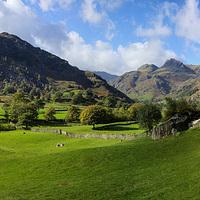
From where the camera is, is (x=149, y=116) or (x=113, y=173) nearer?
(x=113, y=173)

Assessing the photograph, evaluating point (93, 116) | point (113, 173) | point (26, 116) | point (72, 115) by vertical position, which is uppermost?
point (26, 116)

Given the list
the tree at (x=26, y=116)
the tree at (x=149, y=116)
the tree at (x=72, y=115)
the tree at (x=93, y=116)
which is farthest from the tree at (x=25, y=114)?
the tree at (x=149, y=116)

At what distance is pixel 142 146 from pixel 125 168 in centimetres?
882

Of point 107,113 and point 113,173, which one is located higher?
point 107,113

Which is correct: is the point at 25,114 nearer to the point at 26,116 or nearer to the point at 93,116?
the point at 26,116

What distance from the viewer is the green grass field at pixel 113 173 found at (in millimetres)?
16414

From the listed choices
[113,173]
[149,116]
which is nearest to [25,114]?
[149,116]

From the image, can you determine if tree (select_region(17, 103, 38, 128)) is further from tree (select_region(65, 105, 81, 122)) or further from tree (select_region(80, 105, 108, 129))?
tree (select_region(65, 105, 81, 122))

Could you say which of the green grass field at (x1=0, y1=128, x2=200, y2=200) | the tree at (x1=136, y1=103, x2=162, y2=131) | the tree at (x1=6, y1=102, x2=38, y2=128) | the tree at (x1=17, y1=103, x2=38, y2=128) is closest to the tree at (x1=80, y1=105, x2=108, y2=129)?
the tree at (x1=6, y1=102, x2=38, y2=128)

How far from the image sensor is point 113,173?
2208cm

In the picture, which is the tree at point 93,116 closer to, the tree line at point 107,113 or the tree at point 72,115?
the tree line at point 107,113

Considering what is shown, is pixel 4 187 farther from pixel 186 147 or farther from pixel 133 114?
pixel 133 114

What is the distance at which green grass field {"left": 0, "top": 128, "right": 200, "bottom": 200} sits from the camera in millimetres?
16414

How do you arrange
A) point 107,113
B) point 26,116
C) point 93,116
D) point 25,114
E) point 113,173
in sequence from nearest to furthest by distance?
point 113,173
point 25,114
point 26,116
point 93,116
point 107,113
